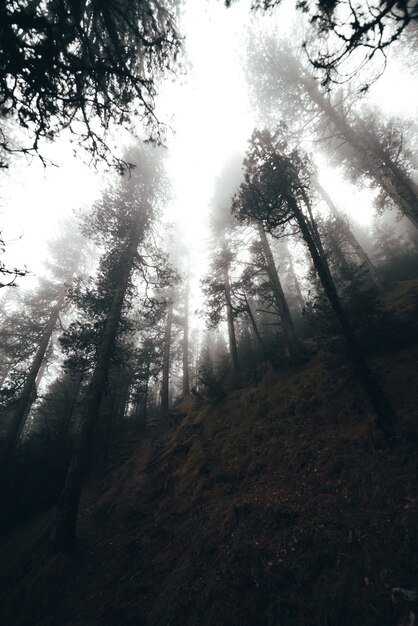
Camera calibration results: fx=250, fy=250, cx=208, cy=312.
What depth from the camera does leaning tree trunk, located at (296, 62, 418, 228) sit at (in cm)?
1241

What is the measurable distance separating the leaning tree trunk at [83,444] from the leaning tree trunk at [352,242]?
10.8m

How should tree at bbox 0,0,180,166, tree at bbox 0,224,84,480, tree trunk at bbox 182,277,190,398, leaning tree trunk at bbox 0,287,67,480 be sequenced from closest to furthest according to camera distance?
tree at bbox 0,0,180,166, leaning tree trunk at bbox 0,287,67,480, tree at bbox 0,224,84,480, tree trunk at bbox 182,277,190,398

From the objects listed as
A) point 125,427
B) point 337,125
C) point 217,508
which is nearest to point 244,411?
point 217,508

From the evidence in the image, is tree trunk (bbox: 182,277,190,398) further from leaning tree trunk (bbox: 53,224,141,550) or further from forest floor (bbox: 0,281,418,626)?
leaning tree trunk (bbox: 53,224,141,550)

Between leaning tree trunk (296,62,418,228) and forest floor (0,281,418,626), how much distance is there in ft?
21.9

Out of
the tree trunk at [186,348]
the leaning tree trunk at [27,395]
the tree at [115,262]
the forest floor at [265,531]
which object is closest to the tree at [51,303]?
the leaning tree trunk at [27,395]

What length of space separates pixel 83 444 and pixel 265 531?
5291 millimetres

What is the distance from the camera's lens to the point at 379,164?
13656mm

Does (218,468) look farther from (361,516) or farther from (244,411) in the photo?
(361,516)

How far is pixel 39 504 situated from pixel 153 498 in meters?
4.96

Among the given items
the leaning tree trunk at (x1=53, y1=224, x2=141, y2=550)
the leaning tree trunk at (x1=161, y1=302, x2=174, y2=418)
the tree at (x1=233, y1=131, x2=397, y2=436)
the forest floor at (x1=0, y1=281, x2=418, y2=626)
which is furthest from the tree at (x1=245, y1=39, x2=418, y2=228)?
the leaning tree trunk at (x1=161, y1=302, x2=174, y2=418)

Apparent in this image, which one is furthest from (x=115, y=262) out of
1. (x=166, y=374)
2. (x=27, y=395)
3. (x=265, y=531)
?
(x=265, y=531)

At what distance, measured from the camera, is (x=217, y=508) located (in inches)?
223

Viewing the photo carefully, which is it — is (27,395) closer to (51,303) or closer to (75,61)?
(51,303)
